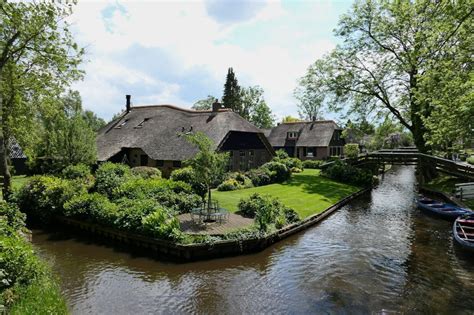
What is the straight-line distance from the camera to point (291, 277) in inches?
537

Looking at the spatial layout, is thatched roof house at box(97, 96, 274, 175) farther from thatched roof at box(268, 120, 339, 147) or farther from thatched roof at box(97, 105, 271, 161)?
thatched roof at box(268, 120, 339, 147)

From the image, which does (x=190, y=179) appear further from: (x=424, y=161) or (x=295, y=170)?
(x=424, y=161)

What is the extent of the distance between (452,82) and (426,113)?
1384cm

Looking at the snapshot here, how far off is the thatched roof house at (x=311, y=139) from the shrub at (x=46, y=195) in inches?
1678

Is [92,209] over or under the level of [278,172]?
under

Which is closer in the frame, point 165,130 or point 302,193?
point 302,193

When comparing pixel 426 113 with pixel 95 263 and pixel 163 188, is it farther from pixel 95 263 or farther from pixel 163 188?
pixel 95 263

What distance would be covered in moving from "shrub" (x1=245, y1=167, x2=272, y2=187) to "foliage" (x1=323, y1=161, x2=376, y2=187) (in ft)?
27.8

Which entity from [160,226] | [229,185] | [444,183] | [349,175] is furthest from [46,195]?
[444,183]

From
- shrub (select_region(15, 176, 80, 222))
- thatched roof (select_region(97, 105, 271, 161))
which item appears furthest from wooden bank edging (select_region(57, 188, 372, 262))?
thatched roof (select_region(97, 105, 271, 161))

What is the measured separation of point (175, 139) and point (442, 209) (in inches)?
946

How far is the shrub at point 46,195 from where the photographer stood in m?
20.8

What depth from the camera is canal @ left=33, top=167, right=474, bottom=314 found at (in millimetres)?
11352

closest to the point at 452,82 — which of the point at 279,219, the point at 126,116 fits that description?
the point at 279,219
